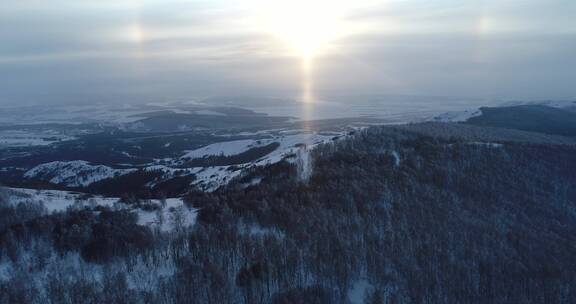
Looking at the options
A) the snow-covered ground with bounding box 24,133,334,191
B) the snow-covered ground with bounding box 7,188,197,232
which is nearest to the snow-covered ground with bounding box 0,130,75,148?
the snow-covered ground with bounding box 24,133,334,191

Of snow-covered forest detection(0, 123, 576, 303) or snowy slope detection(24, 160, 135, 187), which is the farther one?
snowy slope detection(24, 160, 135, 187)

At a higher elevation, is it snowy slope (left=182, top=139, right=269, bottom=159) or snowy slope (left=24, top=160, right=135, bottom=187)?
snowy slope (left=182, top=139, right=269, bottom=159)

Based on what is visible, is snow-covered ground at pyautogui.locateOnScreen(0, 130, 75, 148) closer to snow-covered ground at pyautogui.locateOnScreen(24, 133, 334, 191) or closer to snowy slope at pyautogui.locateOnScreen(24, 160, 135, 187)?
snowy slope at pyautogui.locateOnScreen(24, 160, 135, 187)

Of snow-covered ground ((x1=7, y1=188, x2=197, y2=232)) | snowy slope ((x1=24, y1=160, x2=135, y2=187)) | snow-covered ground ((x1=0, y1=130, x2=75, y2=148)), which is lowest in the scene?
snowy slope ((x1=24, y1=160, x2=135, y2=187))

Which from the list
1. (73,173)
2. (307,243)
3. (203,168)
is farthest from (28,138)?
(307,243)

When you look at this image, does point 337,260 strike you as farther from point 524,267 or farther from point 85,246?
point 85,246
